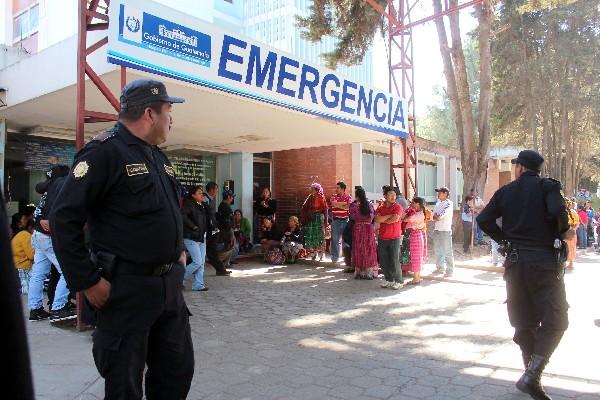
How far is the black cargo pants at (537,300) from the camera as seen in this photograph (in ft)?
11.4

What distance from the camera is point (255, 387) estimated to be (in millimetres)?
3799

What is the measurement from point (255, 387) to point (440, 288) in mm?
5314

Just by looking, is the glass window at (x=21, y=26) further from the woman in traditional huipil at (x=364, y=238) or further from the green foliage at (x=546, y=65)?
the green foliage at (x=546, y=65)

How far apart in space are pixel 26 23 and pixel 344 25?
14069 millimetres

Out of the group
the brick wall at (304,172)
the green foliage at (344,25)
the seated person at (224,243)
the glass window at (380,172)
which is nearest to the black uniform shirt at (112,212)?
the seated person at (224,243)

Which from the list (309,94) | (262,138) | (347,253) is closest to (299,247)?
(347,253)

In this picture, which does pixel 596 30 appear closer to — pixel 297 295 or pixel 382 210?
pixel 382 210

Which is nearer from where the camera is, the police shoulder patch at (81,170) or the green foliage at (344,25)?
the police shoulder patch at (81,170)

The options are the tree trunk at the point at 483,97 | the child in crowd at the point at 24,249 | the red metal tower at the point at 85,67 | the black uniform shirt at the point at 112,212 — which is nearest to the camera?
the black uniform shirt at the point at 112,212

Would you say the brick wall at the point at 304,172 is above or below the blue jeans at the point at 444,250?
above

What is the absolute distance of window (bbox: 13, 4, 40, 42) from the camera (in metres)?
19.3

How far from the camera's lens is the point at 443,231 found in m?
9.30

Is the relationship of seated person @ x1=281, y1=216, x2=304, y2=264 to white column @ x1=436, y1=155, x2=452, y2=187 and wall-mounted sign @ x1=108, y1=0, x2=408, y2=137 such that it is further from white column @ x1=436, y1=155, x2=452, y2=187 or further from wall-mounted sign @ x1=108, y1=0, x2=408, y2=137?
white column @ x1=436, y1=155, x2=452, y2=187

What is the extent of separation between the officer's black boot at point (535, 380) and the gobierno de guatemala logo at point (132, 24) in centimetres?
469
